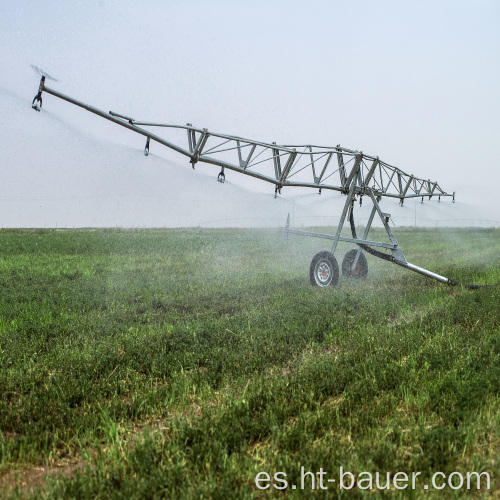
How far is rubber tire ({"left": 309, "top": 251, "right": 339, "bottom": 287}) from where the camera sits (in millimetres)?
11510

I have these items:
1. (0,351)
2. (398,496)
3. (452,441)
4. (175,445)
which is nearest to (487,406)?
(452,441)

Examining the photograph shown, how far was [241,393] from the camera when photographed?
4.54 metres

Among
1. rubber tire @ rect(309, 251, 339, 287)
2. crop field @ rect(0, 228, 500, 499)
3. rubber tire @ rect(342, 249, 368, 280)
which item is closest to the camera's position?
crop field @ rect(0, 228, 500, 499)

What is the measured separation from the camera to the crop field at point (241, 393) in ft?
10.4

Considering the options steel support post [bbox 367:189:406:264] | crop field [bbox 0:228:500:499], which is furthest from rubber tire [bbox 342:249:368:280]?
crop field [bbox 0:228:500:499]

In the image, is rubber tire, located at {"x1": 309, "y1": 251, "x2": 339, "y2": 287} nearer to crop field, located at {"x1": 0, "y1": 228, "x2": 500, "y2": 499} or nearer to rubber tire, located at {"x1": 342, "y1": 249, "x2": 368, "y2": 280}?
rubber tire, located at {"x1": 342, "y1": 249, "x2": 368, "y2": 280}

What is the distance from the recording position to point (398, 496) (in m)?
2.83

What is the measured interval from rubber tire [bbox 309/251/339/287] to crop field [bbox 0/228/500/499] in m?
1.81

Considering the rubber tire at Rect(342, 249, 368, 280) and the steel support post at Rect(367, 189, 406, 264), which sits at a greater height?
the steel support post at Rect(367, 189, 406, 264)

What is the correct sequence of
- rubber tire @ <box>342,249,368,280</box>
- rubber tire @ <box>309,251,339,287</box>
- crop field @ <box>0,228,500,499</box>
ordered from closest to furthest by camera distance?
crop field @ <box>0,228,500,499</box>, rubber tire @ <box>309,251,339,287</box>, rubber tire @ <box>342,249,368,280</box>

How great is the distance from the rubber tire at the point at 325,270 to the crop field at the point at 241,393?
5.92ft

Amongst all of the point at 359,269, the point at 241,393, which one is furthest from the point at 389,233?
the point at 241,393

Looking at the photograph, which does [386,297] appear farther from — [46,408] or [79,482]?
[79,482]

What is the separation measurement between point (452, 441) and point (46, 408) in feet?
11.1
